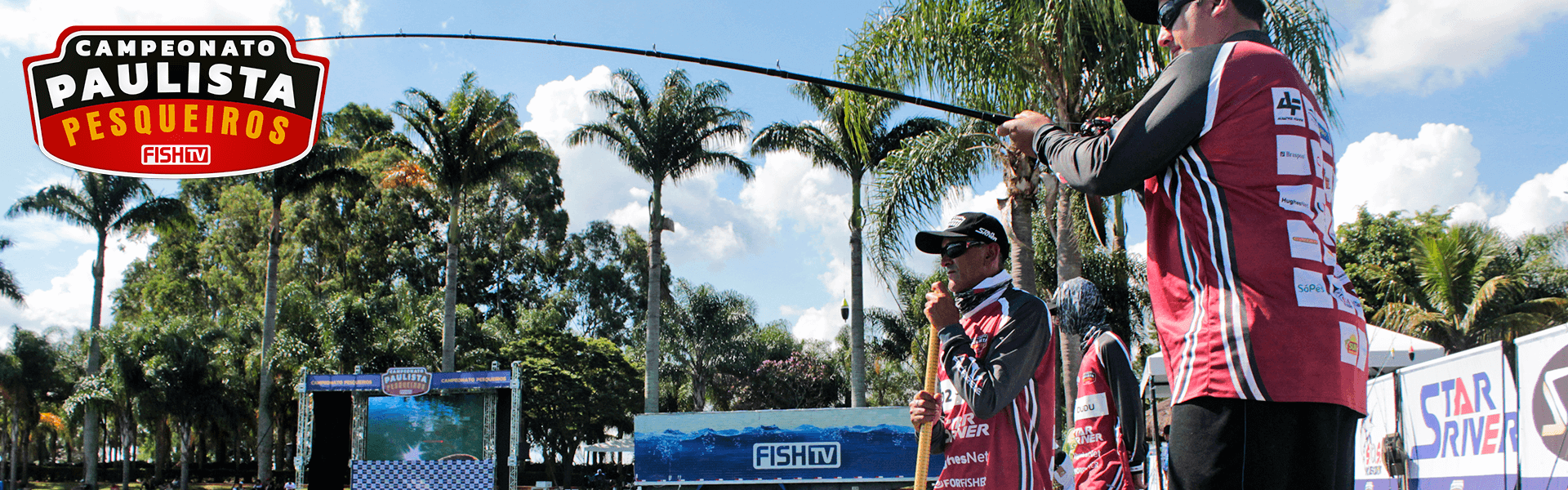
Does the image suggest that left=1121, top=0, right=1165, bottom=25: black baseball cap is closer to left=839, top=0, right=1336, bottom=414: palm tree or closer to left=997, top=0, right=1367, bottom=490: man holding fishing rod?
left=997, top=0, right=1367, bottom=490: man holding fishing rod

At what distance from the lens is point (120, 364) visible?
33.6 meters

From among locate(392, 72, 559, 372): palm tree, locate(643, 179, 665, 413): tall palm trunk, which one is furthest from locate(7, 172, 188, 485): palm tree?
Result: locate(643, 179, 665, 413): tall palm trunk

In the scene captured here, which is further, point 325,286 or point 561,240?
point 561,240

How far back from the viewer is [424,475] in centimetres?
2286

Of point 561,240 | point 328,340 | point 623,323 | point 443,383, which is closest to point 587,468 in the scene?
point 623,323

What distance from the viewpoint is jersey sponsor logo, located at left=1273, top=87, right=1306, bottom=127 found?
1.66 metres

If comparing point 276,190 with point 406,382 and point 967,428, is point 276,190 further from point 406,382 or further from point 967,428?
point 967,428

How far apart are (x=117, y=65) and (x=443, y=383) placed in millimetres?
13514

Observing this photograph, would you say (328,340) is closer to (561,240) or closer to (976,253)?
(561,240)

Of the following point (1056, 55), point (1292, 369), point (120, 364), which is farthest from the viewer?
point (120, 364)

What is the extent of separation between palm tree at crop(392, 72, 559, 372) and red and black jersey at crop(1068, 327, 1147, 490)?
2477 centimetres

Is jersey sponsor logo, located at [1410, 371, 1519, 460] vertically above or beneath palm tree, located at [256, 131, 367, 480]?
beneath

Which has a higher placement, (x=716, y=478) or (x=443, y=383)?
(x=443, y=383)

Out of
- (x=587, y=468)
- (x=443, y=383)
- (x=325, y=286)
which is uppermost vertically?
(x=325, y=286)
